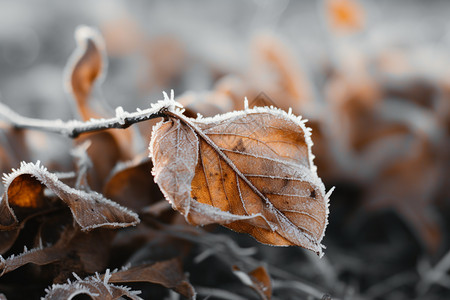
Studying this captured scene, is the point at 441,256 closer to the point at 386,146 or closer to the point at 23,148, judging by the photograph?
the point at 386,146

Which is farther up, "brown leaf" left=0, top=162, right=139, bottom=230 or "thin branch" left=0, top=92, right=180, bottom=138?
"thin branch" left=0, top=92, right=180, bottom=138

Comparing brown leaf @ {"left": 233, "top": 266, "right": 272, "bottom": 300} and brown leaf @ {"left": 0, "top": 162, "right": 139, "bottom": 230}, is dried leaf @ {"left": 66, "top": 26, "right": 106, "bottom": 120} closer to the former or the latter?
brown leaf @ {"left": 0, "top": 162, "right": 139, "bottom": 230}

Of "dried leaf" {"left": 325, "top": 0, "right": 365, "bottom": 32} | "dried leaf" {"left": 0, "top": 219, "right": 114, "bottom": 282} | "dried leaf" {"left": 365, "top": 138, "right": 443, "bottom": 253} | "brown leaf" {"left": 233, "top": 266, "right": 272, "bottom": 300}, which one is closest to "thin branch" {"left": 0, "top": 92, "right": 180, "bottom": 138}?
"dried leaf" {"left": 0, "top": 219, "right": 114, "bottom": 282}

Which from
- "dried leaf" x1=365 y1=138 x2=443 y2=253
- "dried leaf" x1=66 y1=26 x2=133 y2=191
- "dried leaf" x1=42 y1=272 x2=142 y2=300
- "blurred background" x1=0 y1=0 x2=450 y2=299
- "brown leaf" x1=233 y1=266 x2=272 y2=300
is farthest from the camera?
"dried leaf" x1=365 y1=138 x2=443 y2=253

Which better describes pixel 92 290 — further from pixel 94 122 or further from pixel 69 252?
pixel 94 122

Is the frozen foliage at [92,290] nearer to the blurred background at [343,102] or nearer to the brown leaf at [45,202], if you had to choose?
the brown leaf at [45,202]

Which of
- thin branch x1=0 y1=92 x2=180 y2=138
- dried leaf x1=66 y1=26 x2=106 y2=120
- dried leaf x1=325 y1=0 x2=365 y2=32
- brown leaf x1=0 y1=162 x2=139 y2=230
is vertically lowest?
brown leaf x1=0 y1=162 x2=139 y2=230

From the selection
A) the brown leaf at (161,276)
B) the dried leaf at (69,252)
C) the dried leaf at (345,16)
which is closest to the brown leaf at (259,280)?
the brown leaf at (161,276)
